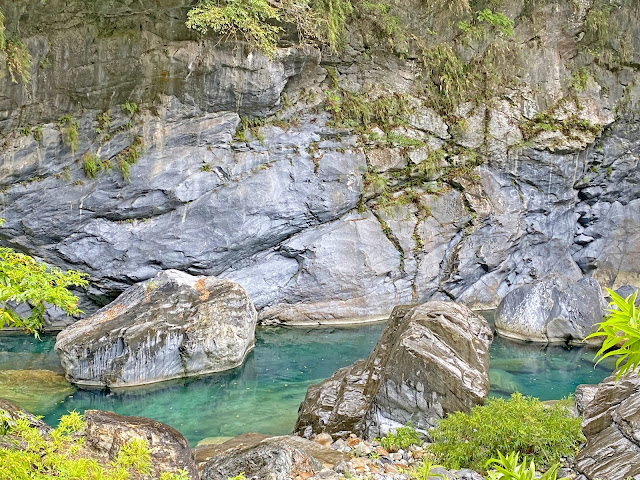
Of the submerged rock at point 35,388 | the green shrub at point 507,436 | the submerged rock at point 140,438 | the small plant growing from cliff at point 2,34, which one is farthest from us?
the small plant growing from cliff at point 2,34

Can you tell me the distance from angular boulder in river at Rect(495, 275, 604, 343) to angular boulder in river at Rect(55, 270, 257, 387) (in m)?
6.21

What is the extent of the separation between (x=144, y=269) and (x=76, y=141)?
138 inches

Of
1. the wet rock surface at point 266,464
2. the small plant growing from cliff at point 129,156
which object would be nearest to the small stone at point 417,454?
the wet rock surface at point 266,464

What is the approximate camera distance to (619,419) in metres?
3.93

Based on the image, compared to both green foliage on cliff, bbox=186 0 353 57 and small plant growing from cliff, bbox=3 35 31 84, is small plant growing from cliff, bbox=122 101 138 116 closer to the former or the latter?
small plant growing from cliff, bbox=3 35 31 84

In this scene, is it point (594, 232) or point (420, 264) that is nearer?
point (420, 264)

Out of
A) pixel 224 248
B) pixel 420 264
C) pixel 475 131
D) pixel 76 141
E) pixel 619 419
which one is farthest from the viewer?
pixel 475 131

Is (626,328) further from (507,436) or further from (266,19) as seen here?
(266,19)

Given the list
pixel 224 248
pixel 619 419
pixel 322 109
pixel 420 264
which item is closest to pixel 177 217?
pixel 224 248

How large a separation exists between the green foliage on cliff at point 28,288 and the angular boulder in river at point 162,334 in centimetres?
753

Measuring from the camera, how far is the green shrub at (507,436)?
5.26 metres

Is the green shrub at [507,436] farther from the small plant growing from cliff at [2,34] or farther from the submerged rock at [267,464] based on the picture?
the small plant growing from cliff at [2,34]

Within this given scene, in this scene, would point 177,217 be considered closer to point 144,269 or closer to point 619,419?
point 144,269

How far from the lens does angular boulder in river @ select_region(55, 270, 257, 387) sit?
1035 centimetres
